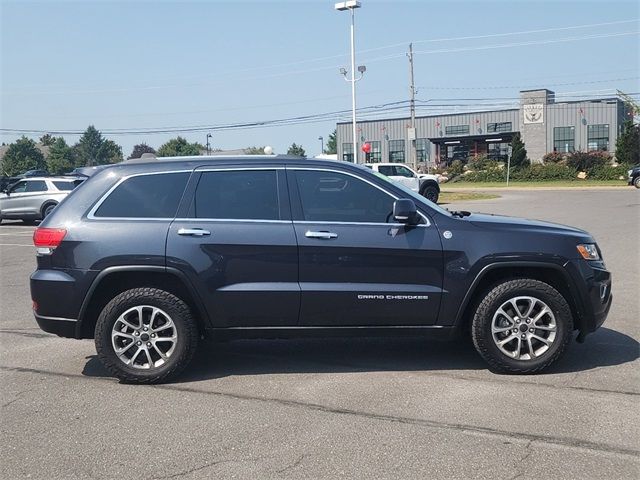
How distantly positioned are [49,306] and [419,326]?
9.89 feet

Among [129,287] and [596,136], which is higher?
[596,136]

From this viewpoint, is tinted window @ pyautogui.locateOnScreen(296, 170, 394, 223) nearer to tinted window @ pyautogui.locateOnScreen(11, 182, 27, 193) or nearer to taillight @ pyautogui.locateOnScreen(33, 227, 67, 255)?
taillight @ pyautogui.locateOnScreen(33, 227, 67, 255)

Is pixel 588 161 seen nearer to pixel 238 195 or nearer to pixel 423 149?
pixel 423 149

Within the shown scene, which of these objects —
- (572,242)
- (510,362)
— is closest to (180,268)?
(510,362)

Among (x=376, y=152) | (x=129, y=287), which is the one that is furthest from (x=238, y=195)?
(x=376, y=152)

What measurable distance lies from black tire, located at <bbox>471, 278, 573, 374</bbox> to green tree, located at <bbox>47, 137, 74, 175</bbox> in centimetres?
7918

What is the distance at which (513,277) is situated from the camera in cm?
568

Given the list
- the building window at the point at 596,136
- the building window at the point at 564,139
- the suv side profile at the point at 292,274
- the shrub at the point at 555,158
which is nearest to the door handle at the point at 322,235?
the suv side profile at the point at 292,274

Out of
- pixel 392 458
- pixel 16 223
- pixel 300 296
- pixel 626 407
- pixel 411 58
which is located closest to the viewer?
pixel 392 458

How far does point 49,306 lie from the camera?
552 centimetres

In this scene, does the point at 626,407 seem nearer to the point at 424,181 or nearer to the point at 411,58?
the point at 424,181

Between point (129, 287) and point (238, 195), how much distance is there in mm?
1183

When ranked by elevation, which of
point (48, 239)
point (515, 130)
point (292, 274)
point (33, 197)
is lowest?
point (33, 197)

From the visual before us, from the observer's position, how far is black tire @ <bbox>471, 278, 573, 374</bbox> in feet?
18.1
